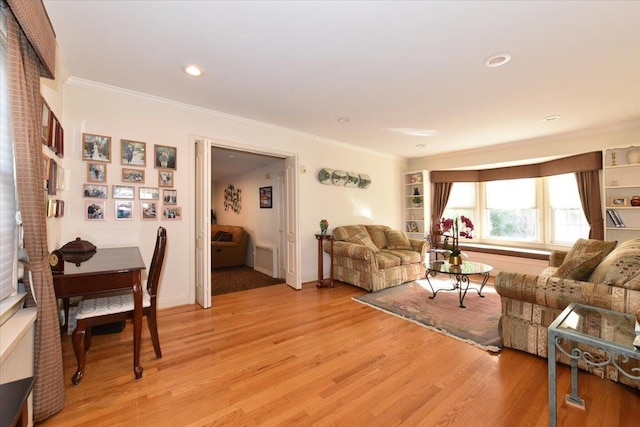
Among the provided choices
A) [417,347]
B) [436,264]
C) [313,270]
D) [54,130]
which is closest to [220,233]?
[313,270]

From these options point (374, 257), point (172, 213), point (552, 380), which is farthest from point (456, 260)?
point (172, 213)

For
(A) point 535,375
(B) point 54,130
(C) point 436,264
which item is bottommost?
(A) point 535,375

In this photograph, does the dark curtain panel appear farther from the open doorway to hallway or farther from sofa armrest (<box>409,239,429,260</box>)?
the open doorway to hallway

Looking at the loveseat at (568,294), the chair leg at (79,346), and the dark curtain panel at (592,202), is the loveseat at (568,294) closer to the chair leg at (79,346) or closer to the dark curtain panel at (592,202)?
the dark curtain panel at (592,202)

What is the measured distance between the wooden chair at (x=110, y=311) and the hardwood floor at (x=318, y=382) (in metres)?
0.18

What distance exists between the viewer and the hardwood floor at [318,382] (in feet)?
5.20

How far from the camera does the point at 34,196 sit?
143cm

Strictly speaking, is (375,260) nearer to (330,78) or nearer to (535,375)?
(535,375)

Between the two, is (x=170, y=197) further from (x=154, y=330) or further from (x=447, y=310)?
(x=447, y=310)

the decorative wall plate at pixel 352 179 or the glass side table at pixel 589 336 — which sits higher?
the decorative wall plate at pixel 352 179

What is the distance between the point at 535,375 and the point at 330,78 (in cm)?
297

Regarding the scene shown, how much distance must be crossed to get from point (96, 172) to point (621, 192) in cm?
666

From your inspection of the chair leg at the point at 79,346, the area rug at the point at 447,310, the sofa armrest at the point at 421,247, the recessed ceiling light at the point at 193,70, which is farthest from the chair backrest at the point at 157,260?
the sofa armrest at the point at 421,247

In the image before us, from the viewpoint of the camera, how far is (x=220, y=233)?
6414mm
